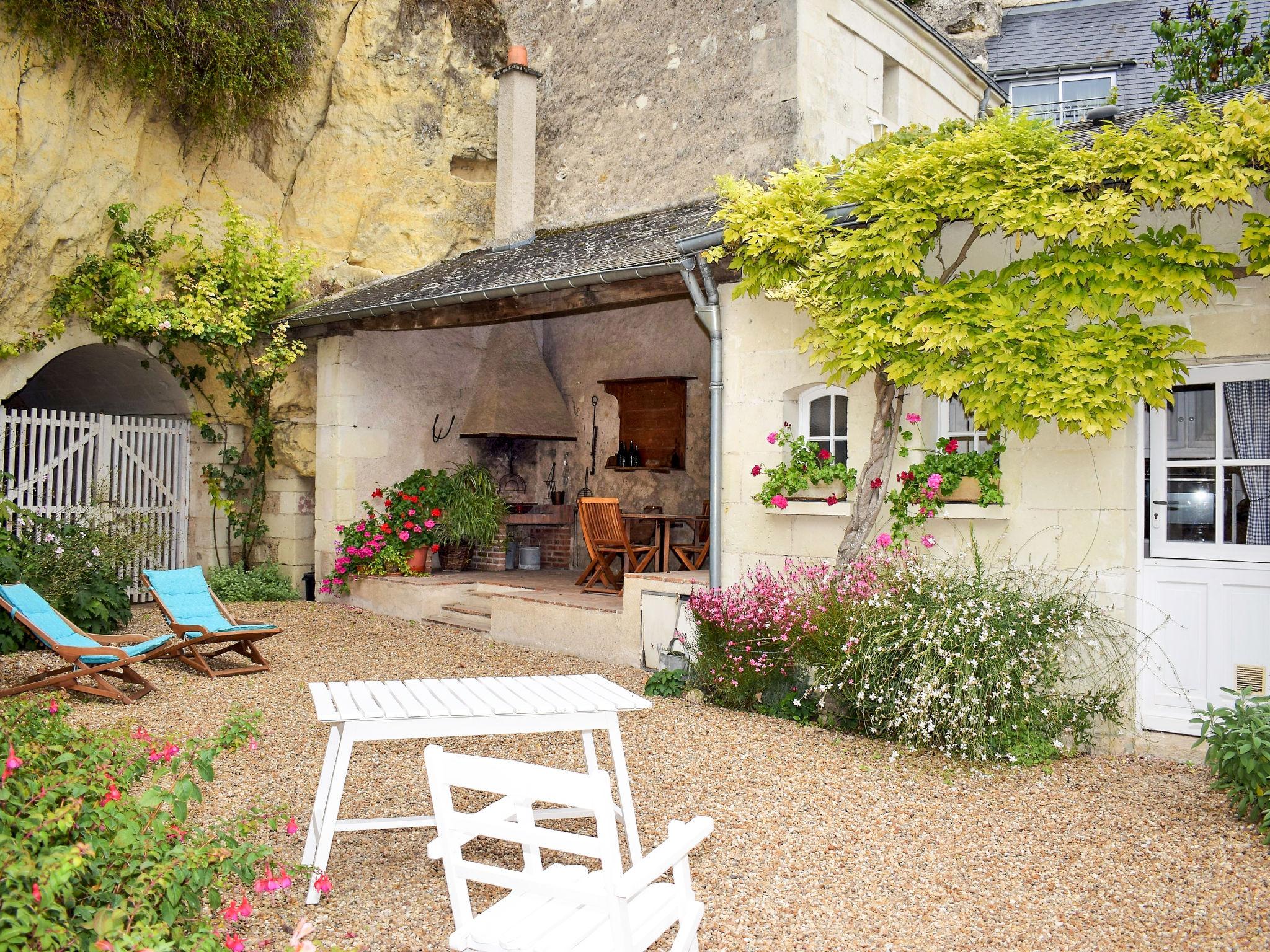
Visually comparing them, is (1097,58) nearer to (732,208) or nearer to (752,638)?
(732,208)

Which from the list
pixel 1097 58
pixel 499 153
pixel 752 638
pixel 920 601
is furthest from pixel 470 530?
pixel 1097 58

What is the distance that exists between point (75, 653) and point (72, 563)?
2.67 meters

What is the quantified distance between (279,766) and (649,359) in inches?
280

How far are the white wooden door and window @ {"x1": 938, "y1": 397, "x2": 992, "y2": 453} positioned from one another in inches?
37.7

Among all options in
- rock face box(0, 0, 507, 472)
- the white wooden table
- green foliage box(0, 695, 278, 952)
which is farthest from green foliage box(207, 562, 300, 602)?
green foliage box(0, 695, 278, 952)

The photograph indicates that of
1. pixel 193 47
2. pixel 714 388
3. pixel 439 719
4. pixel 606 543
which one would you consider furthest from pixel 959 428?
pixel 193 47

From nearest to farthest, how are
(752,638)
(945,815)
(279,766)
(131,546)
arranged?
1. (945,815)
2. (279,766)
3. (752,638)
4. (131,546)

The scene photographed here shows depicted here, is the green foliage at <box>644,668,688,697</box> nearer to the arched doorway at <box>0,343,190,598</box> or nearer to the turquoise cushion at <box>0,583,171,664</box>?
the turquoise cushion at <box>0,583,171,664</box>

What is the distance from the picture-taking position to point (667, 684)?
6453mm

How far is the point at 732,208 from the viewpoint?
6191 mm

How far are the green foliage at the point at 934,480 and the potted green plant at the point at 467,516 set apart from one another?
5513 millimetres

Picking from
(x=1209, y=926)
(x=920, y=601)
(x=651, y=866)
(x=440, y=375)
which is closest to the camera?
(x=651, y=866)

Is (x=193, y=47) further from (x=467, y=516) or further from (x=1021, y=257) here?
(x=1021, y=257)

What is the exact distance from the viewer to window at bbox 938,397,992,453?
5984mm
